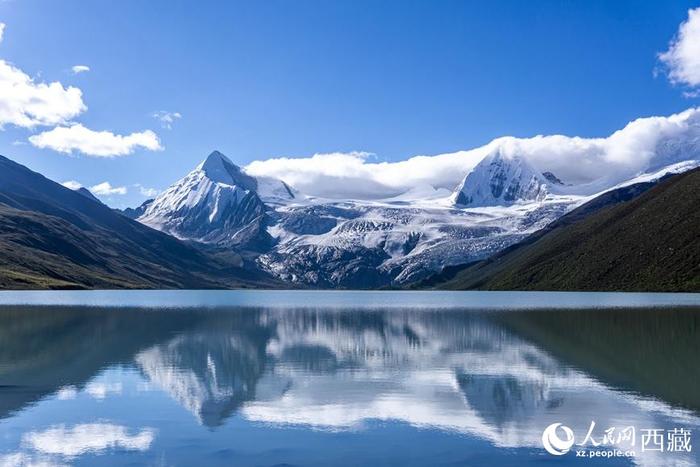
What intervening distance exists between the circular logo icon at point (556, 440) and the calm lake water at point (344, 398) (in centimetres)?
27

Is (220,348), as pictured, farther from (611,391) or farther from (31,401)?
(611,391)

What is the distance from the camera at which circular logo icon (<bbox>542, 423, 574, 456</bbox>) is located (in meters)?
25.0

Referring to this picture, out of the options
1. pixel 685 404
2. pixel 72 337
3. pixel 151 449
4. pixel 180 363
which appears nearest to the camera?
pixel 151 449

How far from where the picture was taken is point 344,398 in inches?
1399

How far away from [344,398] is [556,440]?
39.8 ft

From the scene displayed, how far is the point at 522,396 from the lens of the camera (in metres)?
35.7

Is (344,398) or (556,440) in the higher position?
(556,440)

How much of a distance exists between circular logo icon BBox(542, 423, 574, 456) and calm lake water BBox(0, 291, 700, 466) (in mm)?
268

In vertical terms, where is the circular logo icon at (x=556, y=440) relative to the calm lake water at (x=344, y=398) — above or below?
above

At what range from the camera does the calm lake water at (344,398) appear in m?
25.0

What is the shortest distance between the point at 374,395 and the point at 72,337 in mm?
41545

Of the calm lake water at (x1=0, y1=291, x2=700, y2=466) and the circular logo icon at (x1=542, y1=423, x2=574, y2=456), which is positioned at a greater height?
the circular logo icon at (x1=542, y1=423, x2=574, y2=456)

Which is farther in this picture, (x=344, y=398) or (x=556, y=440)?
(x=344, y=398)

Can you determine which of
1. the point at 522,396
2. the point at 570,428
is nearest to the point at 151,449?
the point at 570,428
